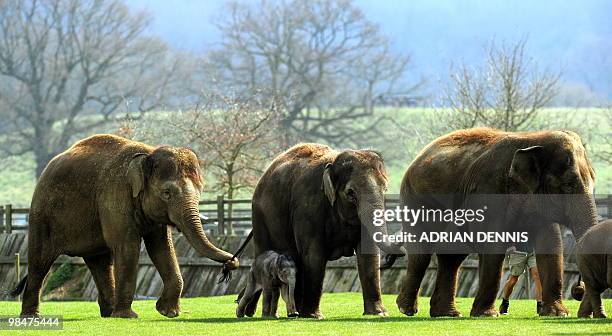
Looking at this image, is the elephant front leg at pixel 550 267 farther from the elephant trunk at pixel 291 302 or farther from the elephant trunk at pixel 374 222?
the elephant trunk at pixel 291 302

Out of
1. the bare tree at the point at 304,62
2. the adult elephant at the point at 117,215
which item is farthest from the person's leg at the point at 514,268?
the bare tree at the point at 304,62

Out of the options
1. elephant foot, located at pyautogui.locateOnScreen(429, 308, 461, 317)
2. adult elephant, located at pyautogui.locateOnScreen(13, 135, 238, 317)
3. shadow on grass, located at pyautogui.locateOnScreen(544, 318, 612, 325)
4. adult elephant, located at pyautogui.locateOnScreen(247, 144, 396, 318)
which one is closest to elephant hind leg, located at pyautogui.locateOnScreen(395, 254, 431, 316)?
elephant foot, located at pyautogui.locateOnScreen(429, 308, 461, 317)

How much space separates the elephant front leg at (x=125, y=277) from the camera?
2086 centimetres

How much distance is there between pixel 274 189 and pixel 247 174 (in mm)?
38152

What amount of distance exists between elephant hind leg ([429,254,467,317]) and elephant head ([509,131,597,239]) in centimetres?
211

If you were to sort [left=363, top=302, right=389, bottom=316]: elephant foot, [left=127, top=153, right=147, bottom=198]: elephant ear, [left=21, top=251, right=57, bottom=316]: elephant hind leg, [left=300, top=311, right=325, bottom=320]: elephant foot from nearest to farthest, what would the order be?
1. [left=300, top=311, right=325, bottom=320]: elephant foot
2. [left=363, top=302, right=389, bottom=316]: elephant foot
3. [left=127, top=153, right=147, bottom=198]: elephant ear
4. [left=21, top=251, right=57, bottom=316]: elephant hind leg

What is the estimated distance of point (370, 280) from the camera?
20.1 meters

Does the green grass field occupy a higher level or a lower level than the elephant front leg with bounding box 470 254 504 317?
lower

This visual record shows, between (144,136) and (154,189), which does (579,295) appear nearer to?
(154,189)

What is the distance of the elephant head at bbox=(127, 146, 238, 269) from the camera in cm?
2066

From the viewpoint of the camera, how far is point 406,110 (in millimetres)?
122875

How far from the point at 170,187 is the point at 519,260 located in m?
4.87

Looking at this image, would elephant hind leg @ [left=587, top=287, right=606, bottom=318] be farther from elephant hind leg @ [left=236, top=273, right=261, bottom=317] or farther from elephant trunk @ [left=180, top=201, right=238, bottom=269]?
elephant trunk @ [left=180, top=201, right=238, bottom=269]

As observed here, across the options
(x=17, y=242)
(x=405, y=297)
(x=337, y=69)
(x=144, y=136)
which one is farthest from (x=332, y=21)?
(x=405, y=297)
